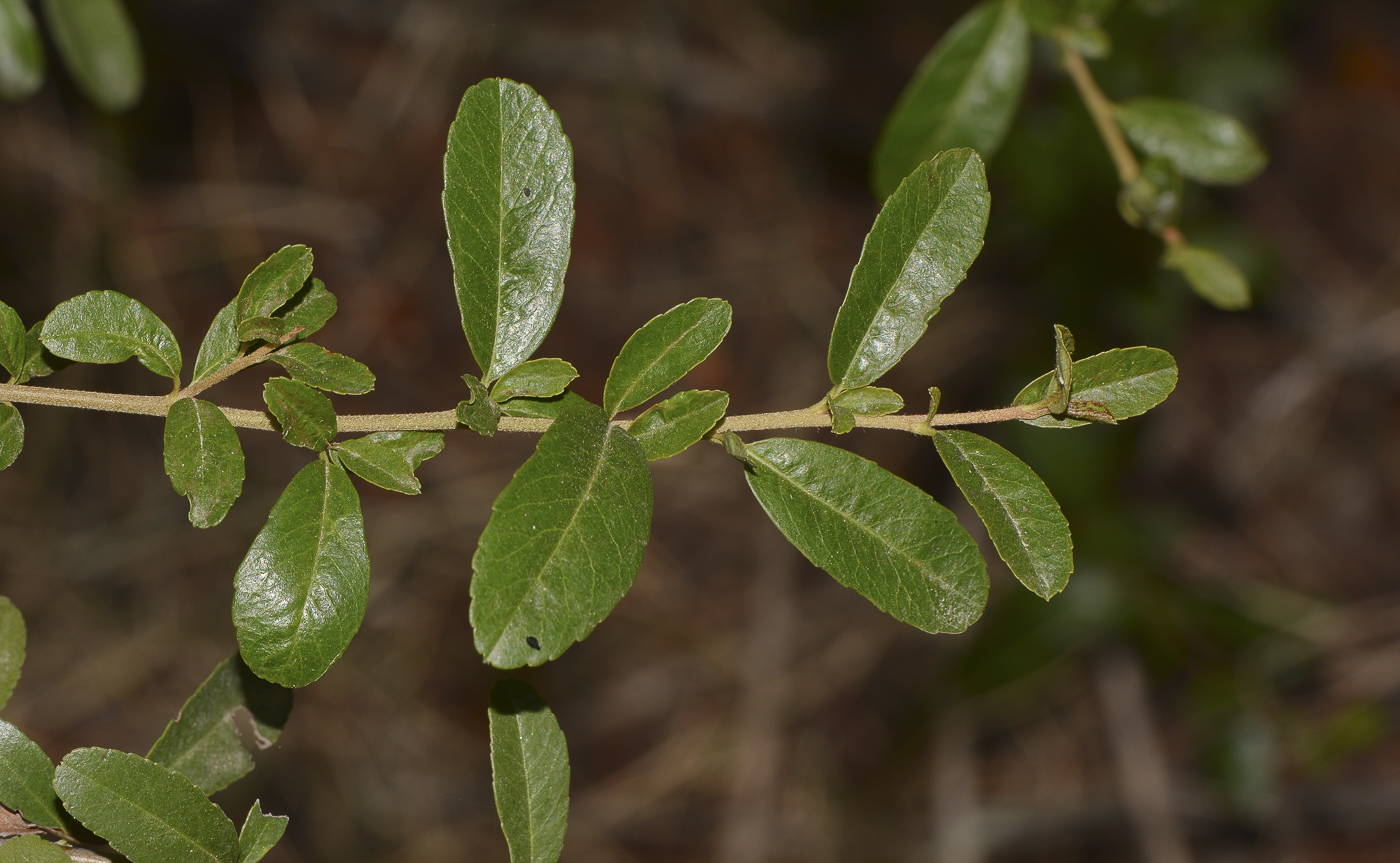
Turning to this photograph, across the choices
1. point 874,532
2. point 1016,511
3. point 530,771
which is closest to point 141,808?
point 530,771

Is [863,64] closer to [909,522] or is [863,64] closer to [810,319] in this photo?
[810,319]

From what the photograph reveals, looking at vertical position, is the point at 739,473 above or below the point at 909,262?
below

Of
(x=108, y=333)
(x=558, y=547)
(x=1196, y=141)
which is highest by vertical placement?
(x=108, y=333)

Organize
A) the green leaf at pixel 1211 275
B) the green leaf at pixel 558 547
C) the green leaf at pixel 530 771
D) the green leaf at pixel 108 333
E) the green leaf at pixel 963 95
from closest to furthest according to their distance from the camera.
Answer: the green leaf at pixel 558 547 → the green leaf at pixel 108 333 → the green leaf at pixel 530 771 → the green leaf at pixel 1211 275 → the green leaf at pixel 963 95

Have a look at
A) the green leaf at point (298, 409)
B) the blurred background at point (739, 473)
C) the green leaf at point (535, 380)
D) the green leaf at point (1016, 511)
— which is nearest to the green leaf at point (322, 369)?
the green leaf at point (298, 409)

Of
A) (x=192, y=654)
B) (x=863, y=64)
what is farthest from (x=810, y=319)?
(x=192, y=654)

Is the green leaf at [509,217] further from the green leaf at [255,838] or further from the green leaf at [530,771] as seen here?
the green leaf at [255,838]

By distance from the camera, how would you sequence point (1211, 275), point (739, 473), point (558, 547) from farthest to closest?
point (739, 473) → point (1211, 275) → point (558, 547)

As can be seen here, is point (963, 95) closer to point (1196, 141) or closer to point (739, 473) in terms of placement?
point (1196, 141)
